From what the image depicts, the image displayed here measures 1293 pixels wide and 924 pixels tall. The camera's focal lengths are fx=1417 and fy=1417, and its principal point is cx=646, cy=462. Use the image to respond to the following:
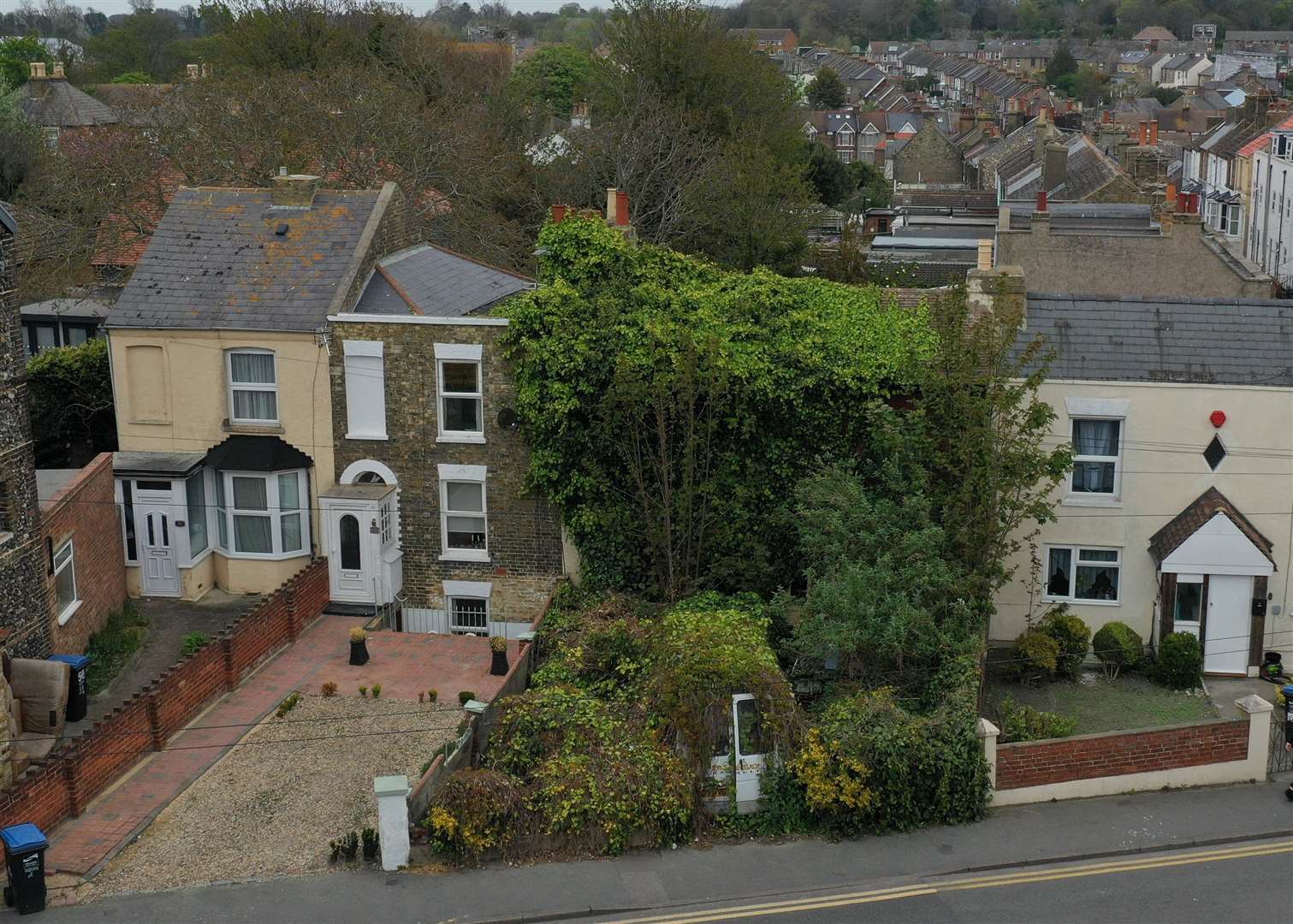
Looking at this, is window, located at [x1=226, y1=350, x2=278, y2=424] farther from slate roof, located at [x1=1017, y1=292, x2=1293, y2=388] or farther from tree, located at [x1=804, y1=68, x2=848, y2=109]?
tree, located at [x1=804, y1=68, x2=848, y2=109]

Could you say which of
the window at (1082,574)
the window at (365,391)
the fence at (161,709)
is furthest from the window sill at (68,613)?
the window at (1082,574)

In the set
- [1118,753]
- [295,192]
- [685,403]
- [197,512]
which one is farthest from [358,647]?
[1118,753]

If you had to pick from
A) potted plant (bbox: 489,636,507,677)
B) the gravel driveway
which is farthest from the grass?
potted plant (bbox: 489,636,507,677)

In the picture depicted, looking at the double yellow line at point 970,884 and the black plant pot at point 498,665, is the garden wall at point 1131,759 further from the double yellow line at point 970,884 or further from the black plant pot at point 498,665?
the black plant pot at point 498,665

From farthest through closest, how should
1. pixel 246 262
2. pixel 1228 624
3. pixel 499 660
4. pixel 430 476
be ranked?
pixel 246 262
pixel 430 476
pixel 1228 624
pixel 499 660

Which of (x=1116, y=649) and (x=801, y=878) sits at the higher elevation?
(x=1116, y=649)

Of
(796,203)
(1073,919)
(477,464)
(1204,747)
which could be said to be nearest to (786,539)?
(477,464)

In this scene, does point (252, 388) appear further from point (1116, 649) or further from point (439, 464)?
point (1116, 649)

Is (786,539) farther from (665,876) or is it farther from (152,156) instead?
(152,156)
